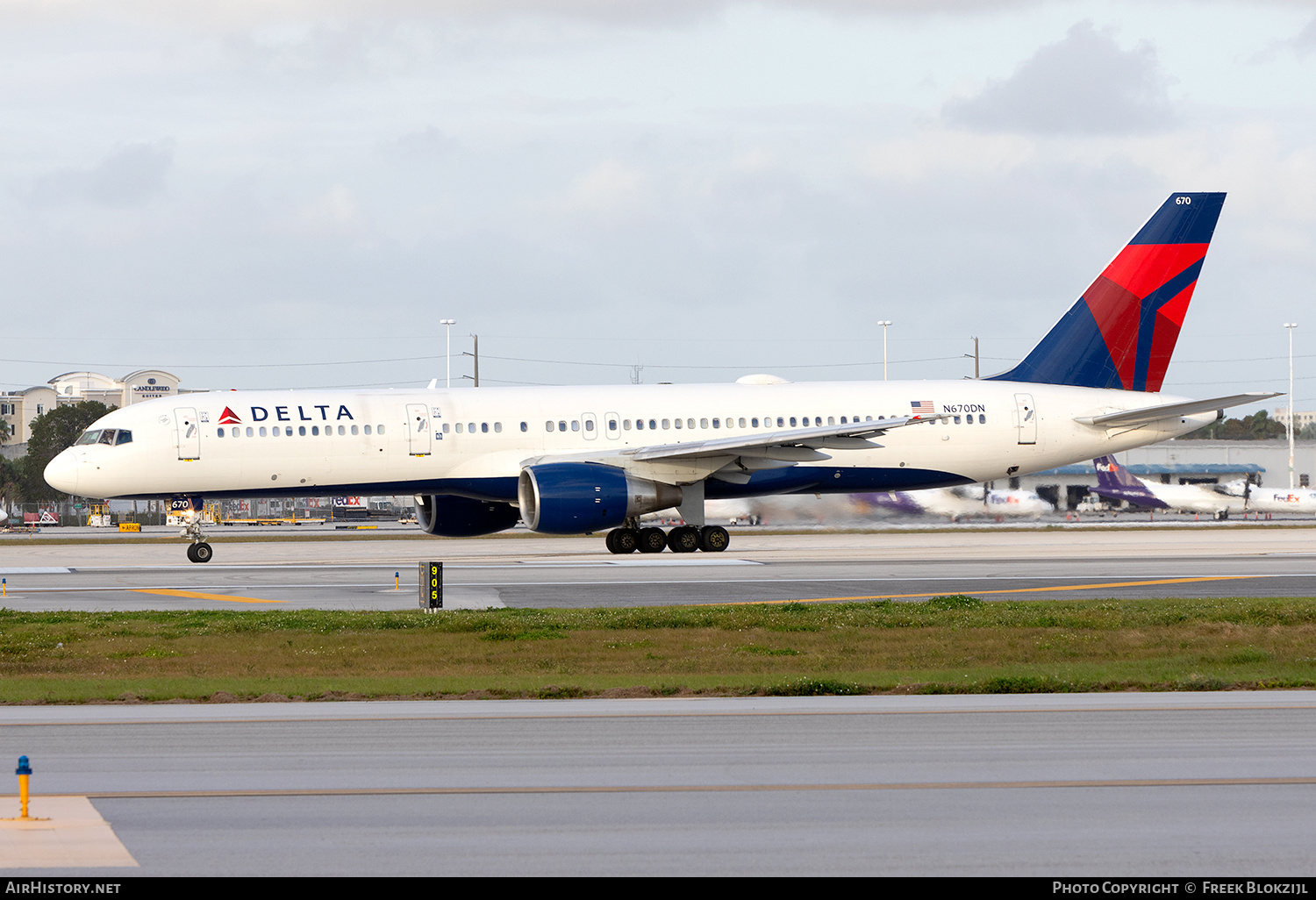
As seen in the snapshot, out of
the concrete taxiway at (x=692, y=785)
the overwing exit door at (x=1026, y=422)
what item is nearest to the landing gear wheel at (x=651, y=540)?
the overwing exit door at (x=1026, y=422)

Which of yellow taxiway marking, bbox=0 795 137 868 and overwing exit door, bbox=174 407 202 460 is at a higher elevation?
overwing exit door, bbox=174 407 202 460

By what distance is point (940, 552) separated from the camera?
36281 mm

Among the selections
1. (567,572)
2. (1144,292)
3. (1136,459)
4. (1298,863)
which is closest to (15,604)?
(567,572)

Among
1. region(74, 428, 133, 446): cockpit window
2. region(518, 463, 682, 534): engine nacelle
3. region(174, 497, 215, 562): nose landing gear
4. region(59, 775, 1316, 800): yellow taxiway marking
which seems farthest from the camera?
region(174, 497, 215, 562): nose landing gear

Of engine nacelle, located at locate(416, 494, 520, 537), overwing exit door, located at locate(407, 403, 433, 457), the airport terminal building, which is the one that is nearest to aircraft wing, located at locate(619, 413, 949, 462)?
engine nacelle, located at locate(416, 494, 520, 537)

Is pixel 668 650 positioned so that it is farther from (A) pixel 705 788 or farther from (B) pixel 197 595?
(B) pixel 197 595

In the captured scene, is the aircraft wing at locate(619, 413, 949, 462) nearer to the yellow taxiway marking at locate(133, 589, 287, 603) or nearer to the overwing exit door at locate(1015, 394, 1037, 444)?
the overwing exit door at locate(1015, 394, 1037, 444)

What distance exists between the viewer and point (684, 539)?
117ft

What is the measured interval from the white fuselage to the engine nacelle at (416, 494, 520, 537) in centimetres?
161

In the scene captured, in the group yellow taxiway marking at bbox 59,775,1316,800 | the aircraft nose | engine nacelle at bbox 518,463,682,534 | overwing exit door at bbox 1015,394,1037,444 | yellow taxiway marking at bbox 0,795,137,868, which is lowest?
yellow taxiway marking at bbox 59,775,1316,800

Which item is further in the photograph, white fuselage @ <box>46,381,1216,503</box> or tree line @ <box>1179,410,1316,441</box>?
tree line @ <box>1179,410,1316,441</box>

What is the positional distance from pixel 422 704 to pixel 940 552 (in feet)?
82.3

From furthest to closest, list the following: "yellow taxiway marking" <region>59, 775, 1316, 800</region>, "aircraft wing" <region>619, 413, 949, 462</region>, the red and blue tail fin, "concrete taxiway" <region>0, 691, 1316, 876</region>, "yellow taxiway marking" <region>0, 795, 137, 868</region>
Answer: the red and blue tail fin → "aircraft wing" <region>619, 413, 949, 462</region> → "yellow taxiway marking" <region>59, 775, 1316, 800</region> → "concrete taxiway" <region>0, 691, 1316, 876</region> → "yellow taxiway marking" <region>0, 795, 137, 868</region>

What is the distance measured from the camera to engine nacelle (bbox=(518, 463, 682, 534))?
32.4m
